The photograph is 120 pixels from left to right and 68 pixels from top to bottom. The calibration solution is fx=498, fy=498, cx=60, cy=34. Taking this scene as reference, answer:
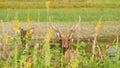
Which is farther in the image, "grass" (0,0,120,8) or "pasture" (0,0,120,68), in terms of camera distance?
"grass" (0,0,120,8)

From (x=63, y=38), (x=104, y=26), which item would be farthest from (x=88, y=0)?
(x=63, y=38)

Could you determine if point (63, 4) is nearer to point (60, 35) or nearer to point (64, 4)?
point (64, 4)

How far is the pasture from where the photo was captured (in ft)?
21.2

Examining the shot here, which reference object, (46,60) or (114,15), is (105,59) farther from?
(114,15)

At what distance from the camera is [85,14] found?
32.3m

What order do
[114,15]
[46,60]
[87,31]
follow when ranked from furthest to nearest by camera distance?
[114,15] < [87,31] < [46,60]

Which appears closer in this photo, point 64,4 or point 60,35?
point 60,35

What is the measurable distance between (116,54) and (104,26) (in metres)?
18.9

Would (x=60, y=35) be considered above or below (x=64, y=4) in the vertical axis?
above

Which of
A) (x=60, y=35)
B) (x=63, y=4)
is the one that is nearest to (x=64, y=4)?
(x=63, y=4)

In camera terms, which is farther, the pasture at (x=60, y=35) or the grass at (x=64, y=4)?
the grass at (x=64, y=4)

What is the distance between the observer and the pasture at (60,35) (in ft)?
21.2

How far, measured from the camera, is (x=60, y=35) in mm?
9523

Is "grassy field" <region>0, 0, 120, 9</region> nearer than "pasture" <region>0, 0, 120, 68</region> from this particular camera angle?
No
